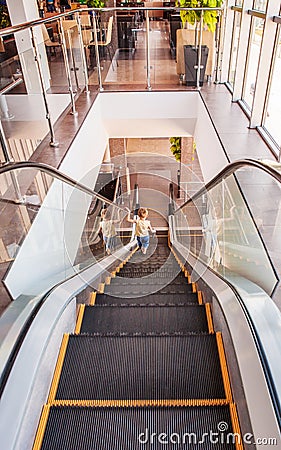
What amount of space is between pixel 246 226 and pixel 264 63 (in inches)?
118

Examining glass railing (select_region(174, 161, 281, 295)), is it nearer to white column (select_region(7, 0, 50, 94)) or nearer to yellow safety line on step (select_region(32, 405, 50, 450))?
yellow safety line on step (select_region(32, 405, 50, 450))

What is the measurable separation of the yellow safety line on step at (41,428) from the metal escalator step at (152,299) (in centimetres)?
201

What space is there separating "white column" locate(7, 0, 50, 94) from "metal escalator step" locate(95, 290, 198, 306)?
2.89m

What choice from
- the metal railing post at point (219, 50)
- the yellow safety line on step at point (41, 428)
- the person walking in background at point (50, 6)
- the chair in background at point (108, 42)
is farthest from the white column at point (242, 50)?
the person walking in background at point (50, 6)

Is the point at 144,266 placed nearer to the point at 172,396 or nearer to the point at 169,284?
the point at 169,284

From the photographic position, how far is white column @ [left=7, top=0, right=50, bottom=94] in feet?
15.9

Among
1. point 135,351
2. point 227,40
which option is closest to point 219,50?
point 227,40

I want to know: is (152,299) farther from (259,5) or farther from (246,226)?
(259,5)

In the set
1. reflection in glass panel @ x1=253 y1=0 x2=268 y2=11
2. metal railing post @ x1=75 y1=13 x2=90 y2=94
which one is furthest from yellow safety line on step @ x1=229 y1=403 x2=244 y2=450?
metal railing post @ x1=75 y1=13 x2=90 y2=94

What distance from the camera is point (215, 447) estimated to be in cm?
176

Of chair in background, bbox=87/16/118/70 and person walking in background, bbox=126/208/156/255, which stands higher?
chair in background, bbox=87/16/118/70

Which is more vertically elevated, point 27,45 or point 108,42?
point 108,42

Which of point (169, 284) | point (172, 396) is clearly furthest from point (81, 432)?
point (169, 284)

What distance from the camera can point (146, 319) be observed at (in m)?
3.16
